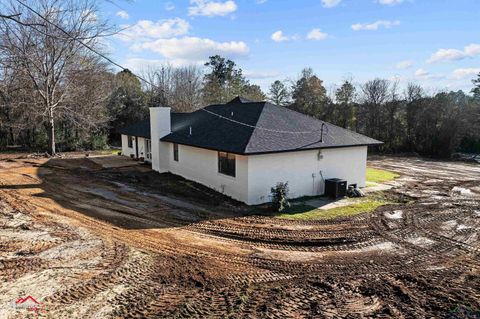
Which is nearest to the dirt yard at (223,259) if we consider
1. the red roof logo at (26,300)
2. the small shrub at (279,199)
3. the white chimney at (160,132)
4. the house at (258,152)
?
the red roof logo at (26,300)

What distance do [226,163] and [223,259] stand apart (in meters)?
6.53

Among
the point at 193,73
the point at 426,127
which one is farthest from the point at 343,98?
the point at 193,73

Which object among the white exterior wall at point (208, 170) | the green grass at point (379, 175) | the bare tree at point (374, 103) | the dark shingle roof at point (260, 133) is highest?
the bare tree at point (374, 103)

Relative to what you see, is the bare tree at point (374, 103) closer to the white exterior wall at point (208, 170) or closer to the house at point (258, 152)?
the house at point (258, 152)

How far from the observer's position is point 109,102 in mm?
33531

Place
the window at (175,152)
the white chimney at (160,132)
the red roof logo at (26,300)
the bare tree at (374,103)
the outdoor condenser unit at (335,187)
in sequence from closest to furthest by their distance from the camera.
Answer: the red roof logo at (26,300), the outdoor condenser unit at (335,187), the window at (175,152), the white chimney at (160,132), the bare tree at (374,103)

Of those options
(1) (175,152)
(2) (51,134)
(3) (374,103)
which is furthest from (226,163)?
(3) (374,103)

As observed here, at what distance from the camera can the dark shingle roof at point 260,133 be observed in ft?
44.8

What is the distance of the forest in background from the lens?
78.3ft

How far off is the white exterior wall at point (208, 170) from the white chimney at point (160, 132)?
23 centimetres

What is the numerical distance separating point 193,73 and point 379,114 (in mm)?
24746

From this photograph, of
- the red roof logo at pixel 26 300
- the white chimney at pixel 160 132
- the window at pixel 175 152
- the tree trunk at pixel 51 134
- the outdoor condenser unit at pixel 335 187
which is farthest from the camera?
the tree trunk at pixel 51 134

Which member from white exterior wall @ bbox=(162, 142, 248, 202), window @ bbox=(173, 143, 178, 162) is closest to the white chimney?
white exterior wall @ bbox=(162, 142, 248, 202)

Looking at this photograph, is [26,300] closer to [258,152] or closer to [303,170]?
[258,152]
